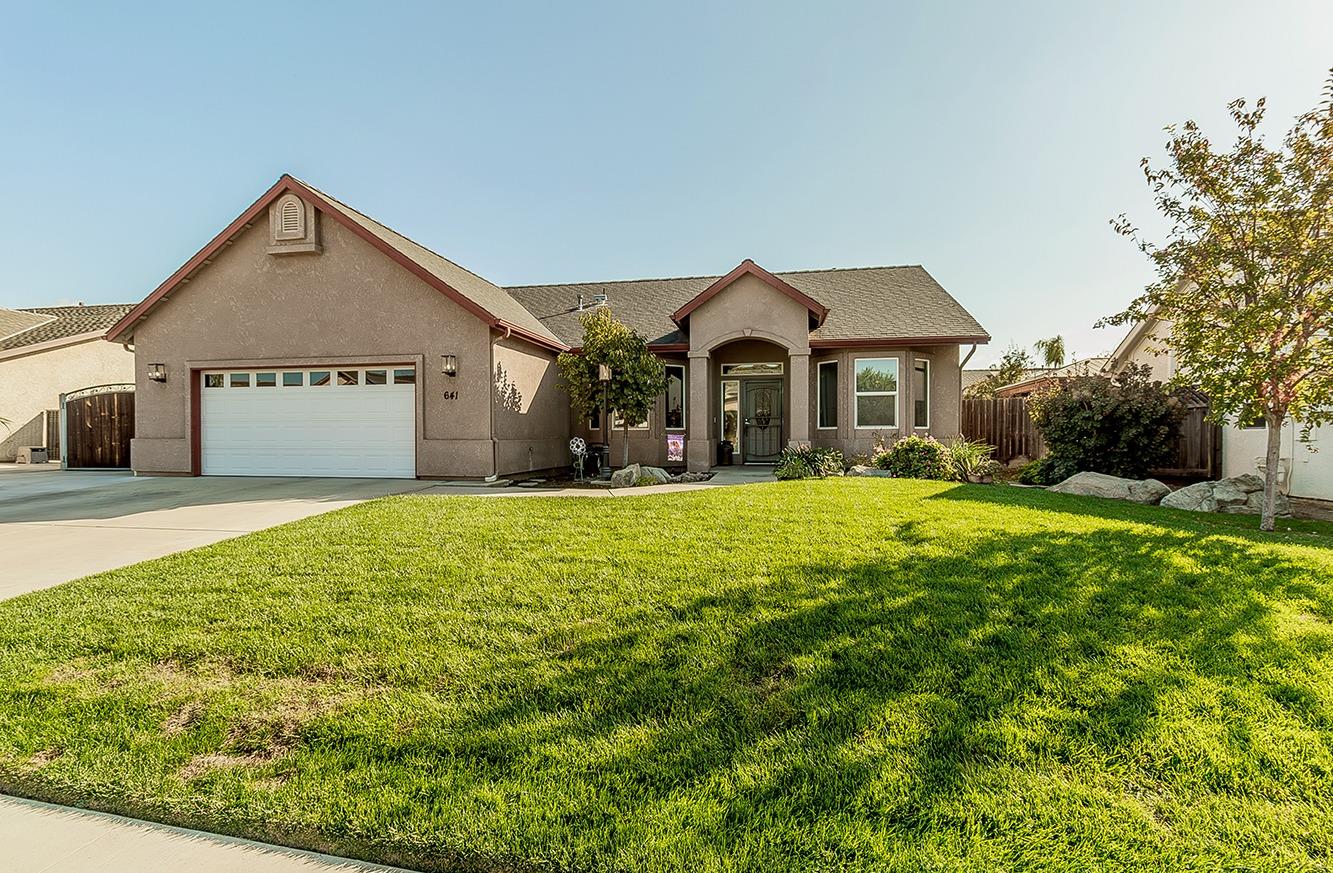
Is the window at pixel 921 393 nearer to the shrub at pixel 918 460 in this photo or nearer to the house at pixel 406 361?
the house at pixel 406 361

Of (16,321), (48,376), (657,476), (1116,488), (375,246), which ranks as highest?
(16,321)

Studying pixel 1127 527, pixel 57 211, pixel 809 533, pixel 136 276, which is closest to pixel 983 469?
pixel 1127 527

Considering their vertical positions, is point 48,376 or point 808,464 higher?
point 48,376

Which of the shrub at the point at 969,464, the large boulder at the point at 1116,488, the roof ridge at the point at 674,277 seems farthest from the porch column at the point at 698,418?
the large boulder at the point at 1116,488

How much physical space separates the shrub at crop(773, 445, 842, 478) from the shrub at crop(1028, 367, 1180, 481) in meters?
4.63

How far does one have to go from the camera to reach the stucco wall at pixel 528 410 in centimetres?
1330

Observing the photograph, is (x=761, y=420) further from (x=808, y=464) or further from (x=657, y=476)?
(x=657, y=476)

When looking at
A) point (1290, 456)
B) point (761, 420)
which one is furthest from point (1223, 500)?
point (761, 420)

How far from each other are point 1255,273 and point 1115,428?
5101 mm

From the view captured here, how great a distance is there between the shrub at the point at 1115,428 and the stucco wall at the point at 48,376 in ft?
94.3

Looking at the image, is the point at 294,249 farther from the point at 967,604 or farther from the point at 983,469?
the point at 983,469

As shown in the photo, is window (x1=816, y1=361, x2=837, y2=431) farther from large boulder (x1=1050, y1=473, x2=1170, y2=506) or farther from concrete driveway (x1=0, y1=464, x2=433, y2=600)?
concrete driveway (x1=0, y1=464, x2=433, y2=600)

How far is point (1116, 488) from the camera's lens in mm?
10500

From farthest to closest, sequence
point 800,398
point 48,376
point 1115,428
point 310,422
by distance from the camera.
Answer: point 48,376, point 800,398, point 310,422, point 1115,428
